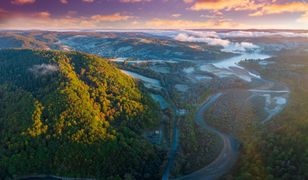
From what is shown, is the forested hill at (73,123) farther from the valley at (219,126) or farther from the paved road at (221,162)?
the paved road at (221,162)

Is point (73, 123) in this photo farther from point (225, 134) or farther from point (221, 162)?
point (225, 134)

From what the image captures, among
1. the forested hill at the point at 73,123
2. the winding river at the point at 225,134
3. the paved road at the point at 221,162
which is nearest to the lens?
the paved road at the point at 221,162

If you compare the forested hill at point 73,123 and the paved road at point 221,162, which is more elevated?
the forested hill at point 73,123

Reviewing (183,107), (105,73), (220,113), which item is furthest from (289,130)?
(105,73)

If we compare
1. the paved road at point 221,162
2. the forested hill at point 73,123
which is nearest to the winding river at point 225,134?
the paved road at point 221,162

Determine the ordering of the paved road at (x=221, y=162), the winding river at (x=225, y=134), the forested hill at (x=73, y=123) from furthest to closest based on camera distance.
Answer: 1. the forested hill at (x=73, y=123)
2. the winding river at (x=225, y=134)
3. the paved road at (x=221, y=162)

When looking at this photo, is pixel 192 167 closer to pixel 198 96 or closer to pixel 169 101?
pixel 169 101

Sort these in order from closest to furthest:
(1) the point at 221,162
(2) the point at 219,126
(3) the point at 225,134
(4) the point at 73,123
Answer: (1) the point at 221,162, (4) the point at 73,123, (3) the point at 225,134, (2) the point at 219,126

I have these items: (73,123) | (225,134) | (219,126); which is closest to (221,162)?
(225,134)
